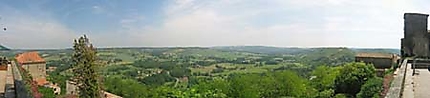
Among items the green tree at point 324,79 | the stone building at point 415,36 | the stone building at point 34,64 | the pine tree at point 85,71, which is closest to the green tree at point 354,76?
the stone building at point 415,36

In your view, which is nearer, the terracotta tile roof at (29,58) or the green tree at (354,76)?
the green tree at (354,76)

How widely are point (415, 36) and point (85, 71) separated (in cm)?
2407

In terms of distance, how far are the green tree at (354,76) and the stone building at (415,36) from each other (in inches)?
151

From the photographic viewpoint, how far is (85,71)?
15227 mm

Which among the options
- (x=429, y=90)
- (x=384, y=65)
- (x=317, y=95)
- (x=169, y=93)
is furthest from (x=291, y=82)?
(x=429, y=90)

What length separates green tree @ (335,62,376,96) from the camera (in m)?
28.2

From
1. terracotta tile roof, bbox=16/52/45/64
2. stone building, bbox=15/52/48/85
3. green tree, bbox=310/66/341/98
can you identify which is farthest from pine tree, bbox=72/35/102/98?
terracotta tile roof, bbox=16/52/45/64

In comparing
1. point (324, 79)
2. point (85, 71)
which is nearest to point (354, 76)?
point (324, 79)

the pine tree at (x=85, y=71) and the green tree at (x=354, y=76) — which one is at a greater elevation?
the pine tree at (x=85, y=71)

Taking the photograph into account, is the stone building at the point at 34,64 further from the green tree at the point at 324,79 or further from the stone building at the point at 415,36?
the stone building at the point at 415,36

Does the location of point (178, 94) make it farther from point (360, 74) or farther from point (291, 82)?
point (291, 82)

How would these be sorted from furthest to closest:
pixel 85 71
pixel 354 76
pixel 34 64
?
pixel 34 64 < pixel 354 76 < pixel 85 71

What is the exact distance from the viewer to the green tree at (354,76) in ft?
92.4

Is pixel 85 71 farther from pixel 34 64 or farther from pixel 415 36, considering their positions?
pixel 34 64
